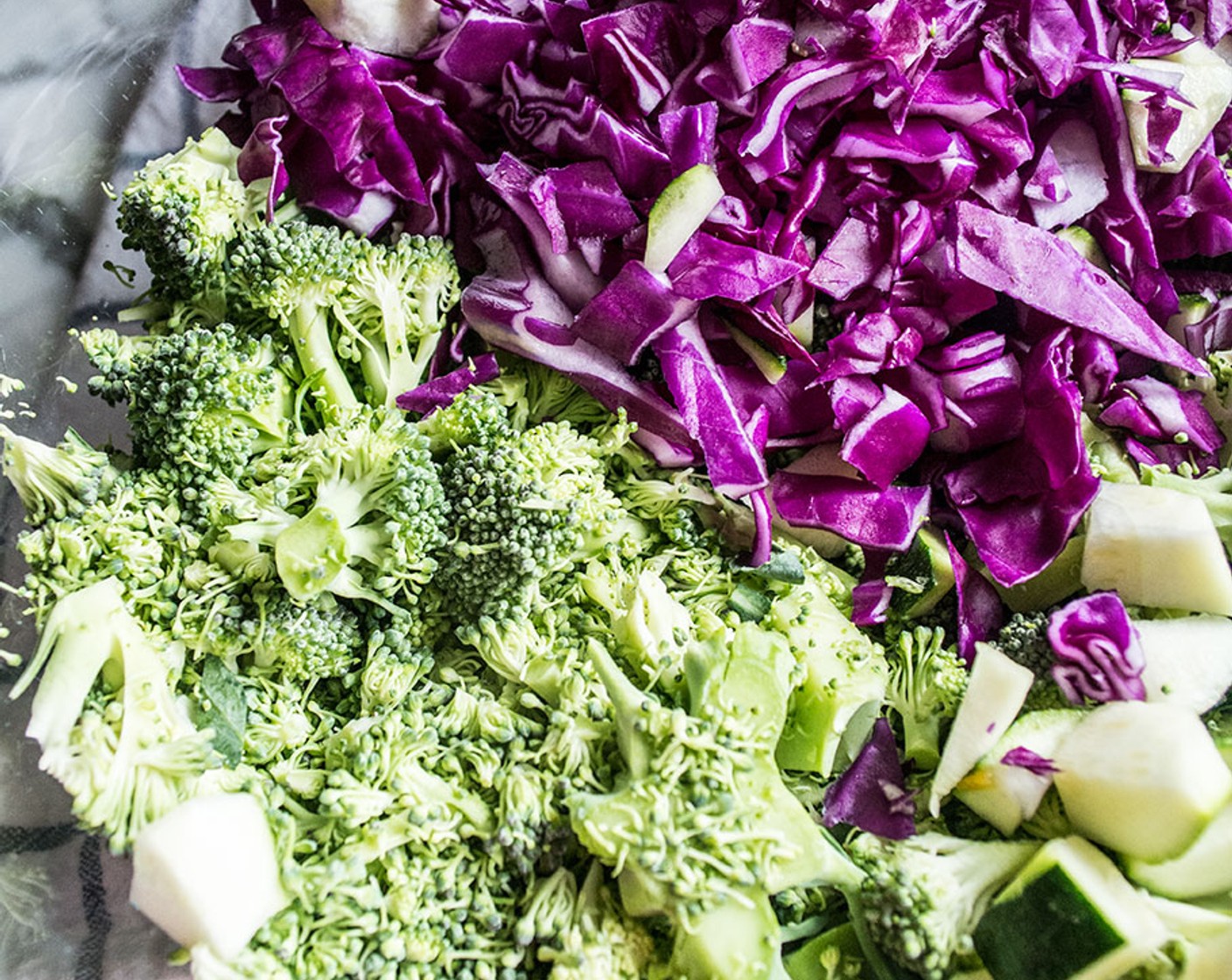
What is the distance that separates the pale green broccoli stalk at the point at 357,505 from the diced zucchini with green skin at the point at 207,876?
28 cm

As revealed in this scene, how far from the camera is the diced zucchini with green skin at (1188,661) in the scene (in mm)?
1276

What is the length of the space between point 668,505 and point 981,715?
511mm

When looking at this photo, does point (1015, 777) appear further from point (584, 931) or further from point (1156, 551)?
point (584, 931)

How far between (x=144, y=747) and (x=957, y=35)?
149 centimetres

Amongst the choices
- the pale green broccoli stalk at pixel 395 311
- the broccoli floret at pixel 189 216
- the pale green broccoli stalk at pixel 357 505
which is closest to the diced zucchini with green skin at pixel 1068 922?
the pale green broccoli stalk at pixel 357 505

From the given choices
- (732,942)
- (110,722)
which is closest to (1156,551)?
(732,942)

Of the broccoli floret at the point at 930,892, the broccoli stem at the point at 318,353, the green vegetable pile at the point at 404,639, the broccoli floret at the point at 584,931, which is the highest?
the broccoli stem at the point at 318,353

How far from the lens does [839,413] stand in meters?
1.48

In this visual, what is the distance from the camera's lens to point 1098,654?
4.19ft

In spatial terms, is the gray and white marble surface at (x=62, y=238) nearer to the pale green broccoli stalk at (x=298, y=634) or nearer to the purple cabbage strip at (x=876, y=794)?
the pale green broccoli stalk at (x=298, y=634)

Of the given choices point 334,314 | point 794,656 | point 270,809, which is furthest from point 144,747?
point 794,656

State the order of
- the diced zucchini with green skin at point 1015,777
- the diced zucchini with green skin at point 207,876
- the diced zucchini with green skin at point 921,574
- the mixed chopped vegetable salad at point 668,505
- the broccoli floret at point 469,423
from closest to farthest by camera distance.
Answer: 1. the diced zucchini with green skin at point 207,876
2. the mixed chopped vegetable salad at point 668,505
3. the diced zucchini with green skin at point 1015,777
4. the broccoli floret at point 469,423
5. the diced zucchini with green skin at point 921,574

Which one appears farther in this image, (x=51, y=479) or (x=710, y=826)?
(x=51, y=479)

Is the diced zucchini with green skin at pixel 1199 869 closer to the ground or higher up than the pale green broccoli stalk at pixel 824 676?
closer to the ground
